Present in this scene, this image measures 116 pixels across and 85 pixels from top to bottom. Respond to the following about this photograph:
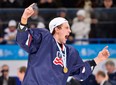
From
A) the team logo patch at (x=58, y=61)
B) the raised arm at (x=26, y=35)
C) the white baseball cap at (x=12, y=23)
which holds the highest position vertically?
the raised arm at (x=26, y=35)

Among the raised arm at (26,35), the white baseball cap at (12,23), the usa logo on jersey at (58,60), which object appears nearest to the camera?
the raised arm at (26,35)

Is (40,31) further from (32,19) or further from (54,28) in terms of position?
(32,19)

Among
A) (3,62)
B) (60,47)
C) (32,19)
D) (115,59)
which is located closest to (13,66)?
(3,62)

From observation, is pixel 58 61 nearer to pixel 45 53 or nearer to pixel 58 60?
pixel 58 60

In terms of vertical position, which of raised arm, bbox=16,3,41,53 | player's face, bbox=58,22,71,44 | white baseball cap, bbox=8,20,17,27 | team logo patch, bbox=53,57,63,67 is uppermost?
raised arm, bbox=16,3,41,53

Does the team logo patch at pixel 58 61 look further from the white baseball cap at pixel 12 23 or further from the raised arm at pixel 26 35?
the white baseball cap at pixel 12 23

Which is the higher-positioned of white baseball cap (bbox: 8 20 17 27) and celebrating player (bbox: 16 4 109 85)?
celebrating player (bbox: 16 4 109 85)

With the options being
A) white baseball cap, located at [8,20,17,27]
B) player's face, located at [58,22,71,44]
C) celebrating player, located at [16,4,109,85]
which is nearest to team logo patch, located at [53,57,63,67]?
celebrating player, located at [16,4,109,85]

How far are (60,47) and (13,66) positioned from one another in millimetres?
5767

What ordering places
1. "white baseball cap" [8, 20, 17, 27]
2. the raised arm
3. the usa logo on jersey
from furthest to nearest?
1. "white baseball cap" [8, 20, 17, 27]
2. the usa logo on jersey
3. the raised arm

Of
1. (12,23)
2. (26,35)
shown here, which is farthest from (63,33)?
(12,23)

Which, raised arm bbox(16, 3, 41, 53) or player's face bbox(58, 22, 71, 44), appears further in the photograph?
player's face bbox(58, 22, 71, 44)

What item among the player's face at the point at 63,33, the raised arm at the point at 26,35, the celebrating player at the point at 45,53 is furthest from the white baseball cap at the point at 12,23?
the raised arm at the point at 26,35

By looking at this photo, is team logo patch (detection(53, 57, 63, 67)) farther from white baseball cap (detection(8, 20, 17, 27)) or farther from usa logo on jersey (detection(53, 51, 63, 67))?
white baseball cap (detection(8, 20, 17, 27))
